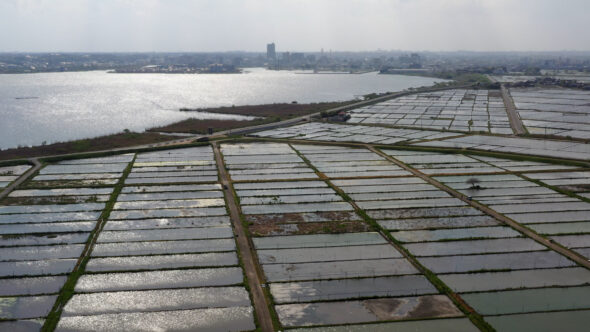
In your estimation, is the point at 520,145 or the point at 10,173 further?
the point at 520,145

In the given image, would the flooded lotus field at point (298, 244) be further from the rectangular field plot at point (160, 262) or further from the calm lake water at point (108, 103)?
the calm lake water at point (108, 103)

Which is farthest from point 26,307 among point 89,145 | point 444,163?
point 89,145

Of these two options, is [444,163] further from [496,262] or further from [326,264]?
[326,264]

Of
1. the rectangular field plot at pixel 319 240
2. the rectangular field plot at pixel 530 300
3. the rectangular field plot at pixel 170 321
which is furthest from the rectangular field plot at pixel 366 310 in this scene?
the rectangular field plot at pixel 319 240

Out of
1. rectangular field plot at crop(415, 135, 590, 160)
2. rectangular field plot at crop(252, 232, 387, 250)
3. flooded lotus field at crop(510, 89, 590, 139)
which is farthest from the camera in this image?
flooded lotus field at crop(510, 89, 590, 139)

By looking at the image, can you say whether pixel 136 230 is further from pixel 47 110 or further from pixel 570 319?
pixel 47 110

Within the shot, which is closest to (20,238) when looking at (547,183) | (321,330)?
(321,330)

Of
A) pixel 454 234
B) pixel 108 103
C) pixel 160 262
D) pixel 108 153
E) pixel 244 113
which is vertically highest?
pixel 108 103

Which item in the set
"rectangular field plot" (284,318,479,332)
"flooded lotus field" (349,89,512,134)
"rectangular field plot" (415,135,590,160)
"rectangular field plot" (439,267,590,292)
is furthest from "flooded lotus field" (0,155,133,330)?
"flooded lotus field" (349,89,512,134)

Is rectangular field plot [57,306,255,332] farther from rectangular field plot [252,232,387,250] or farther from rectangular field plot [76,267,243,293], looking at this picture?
rectangular field plot [252,232,387,250]

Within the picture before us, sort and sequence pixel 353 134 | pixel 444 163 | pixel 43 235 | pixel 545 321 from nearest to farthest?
pixel 545 321 → pixel 43 235 → pixel 444 163 → pixel 353 134
